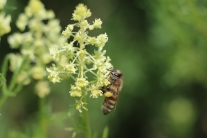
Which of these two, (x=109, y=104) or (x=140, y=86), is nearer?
(x=109, y=104)

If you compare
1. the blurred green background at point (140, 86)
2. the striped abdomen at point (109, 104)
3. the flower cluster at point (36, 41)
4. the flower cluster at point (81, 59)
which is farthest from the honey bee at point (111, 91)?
the blurred green background at point (140, 86)

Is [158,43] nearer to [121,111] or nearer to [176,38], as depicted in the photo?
[176,38]

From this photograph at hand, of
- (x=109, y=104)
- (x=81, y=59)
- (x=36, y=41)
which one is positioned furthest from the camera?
(x=36, y=41)

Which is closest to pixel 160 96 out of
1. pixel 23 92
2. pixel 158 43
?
pixel 158 43

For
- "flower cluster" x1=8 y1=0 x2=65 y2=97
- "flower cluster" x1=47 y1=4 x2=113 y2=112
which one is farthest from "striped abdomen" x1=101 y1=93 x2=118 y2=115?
"flower cluster" x1=8 y1=0 x2=65 y2=97

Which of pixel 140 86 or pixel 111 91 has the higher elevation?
pixel 140 86

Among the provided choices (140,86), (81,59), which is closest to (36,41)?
(81,59)

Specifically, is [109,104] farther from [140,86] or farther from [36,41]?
[140,86]

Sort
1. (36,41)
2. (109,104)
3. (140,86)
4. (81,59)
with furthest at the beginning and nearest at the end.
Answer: (140,86) < (36,41) < (109,104) < (81,59)

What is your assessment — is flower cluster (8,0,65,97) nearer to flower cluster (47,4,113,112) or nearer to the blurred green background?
flower cluster (47,4,113,112)
